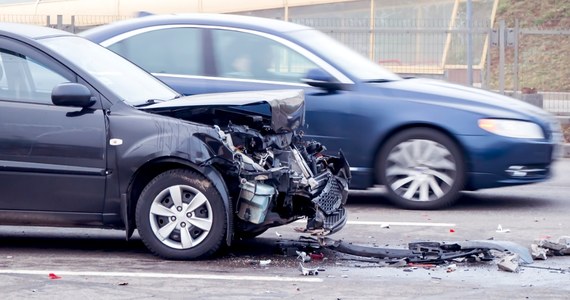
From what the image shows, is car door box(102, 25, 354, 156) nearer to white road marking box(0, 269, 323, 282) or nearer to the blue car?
the blue car

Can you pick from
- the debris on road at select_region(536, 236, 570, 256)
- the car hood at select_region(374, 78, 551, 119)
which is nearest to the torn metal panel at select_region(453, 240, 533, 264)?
the debris on road at select_region(536, 236, 570, 256)

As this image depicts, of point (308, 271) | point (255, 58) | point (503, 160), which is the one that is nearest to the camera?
point (308, 271)

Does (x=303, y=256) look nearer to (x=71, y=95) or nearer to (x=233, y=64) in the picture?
(x=71, y=95)

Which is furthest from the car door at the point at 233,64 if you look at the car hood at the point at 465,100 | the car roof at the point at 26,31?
the car roof at the point at 26,31

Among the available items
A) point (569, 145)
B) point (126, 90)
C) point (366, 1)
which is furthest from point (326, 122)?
point (366, 1)

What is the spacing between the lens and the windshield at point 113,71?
785cm

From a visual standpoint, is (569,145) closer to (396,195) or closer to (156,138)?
(396,195)

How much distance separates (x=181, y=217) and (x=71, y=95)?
1.10 meters

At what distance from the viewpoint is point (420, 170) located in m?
10.1

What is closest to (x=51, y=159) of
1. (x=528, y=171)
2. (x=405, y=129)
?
(x=405, y=129)

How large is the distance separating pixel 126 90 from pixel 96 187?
0.86m

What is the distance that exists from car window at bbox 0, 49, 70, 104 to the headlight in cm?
404

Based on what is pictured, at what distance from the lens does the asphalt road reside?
6617mm

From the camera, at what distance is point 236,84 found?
10.2 m
